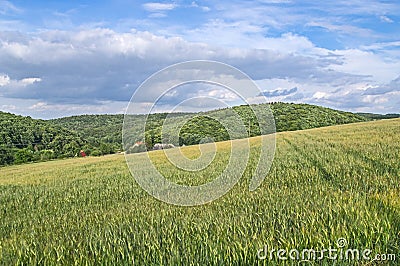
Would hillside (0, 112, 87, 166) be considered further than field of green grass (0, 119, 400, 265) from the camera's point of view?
Yes

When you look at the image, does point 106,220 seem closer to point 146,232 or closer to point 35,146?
point 146,232

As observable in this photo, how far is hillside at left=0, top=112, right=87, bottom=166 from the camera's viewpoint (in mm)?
68625

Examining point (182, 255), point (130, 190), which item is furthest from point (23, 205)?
point (182, 255)

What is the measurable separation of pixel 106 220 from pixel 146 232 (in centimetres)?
215

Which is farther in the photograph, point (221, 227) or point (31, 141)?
point (31, 141)

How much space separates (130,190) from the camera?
13.7 m

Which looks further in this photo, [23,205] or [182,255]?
[23,205]

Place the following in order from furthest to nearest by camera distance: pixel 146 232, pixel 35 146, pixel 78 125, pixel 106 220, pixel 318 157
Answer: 1. pixel 78 125
2. pixel 35 146
3. pixel 318 157
4. pixel 106 220
5. pixel 146 232

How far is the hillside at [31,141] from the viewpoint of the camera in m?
68.6

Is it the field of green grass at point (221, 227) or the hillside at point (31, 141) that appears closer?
the field of green grass at point (221, 227)

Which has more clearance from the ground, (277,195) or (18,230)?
(277,195)

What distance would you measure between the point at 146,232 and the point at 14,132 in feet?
283

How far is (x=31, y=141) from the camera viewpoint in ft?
270

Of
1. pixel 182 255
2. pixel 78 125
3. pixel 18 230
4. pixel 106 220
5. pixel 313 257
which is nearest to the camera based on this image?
pixel 313 257
